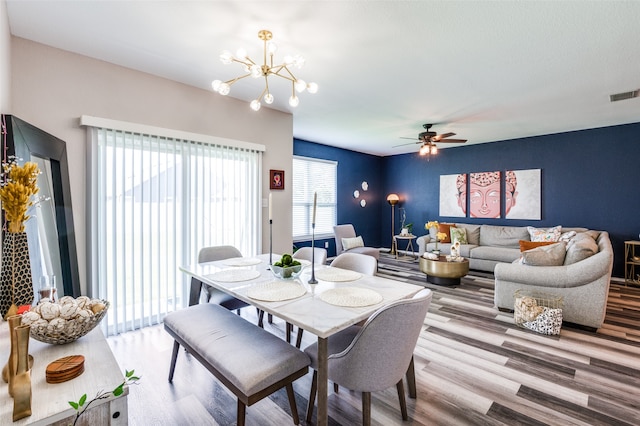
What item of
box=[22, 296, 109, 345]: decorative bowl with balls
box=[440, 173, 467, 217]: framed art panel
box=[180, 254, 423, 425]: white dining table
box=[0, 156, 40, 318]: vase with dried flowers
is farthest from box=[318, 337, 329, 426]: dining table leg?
box=[440, 173, 467, 217]: framed art panel

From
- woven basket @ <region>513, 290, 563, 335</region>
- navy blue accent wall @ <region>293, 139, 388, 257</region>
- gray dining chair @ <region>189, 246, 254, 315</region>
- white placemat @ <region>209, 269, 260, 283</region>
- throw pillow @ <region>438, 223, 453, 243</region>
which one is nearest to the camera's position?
white placemat @ <region>209, 269, 260, 283</region>

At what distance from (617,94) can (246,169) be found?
4377 mm

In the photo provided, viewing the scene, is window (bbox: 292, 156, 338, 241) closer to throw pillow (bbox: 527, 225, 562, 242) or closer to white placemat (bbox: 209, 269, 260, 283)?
white placemat (bbox: 209, 269, 260, 283)

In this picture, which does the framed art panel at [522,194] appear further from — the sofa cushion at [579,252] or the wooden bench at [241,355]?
the wooden bench at [241,355]

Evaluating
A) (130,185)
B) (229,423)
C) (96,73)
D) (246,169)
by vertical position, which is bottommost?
(229,423)

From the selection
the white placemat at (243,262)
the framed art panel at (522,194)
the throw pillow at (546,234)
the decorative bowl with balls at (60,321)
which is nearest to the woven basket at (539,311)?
the throw pillow at (546,234)

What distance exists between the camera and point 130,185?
2.80 meters

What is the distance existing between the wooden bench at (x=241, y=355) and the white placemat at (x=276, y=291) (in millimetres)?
262

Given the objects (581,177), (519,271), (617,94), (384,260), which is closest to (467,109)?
(617,94)

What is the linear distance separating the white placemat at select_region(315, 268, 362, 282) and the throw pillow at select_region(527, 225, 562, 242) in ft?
14.1

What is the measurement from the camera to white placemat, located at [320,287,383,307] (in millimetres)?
1598

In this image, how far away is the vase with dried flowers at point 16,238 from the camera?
3.92ft

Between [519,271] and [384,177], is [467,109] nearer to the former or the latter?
[519,271]

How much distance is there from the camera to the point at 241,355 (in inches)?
60.7
